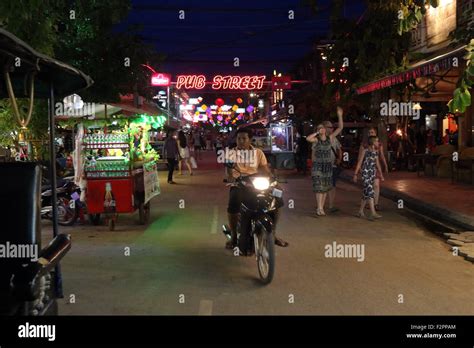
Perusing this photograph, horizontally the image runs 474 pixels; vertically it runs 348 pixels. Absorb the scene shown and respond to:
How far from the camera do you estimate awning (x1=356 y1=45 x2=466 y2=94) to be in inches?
443

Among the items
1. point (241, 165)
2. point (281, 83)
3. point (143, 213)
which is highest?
point (281, 83)

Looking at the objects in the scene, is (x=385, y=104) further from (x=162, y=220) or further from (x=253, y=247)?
(x=253, y=247)

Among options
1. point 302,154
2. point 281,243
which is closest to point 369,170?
point 281,243

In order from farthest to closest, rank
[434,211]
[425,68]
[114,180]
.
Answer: [425,68] → [434,211] → [114,180]

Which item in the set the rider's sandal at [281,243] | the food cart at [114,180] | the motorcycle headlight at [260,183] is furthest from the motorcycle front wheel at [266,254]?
the food cart at [114,180]

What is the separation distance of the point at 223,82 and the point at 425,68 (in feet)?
78.7

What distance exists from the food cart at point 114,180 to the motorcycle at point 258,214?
3473 millimetres

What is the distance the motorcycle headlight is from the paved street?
1.12 m

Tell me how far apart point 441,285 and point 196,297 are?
9.54 ft

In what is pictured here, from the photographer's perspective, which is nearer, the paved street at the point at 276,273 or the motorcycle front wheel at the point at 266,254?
the paved street at the point at 276,273

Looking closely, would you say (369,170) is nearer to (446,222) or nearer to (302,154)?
(446,222)

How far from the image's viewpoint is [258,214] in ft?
22.5

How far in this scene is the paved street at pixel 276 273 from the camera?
18.7 ft

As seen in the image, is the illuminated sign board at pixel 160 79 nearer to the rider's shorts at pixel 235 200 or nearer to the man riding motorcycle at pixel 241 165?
the man riding motorcycle at pixel 241 165
